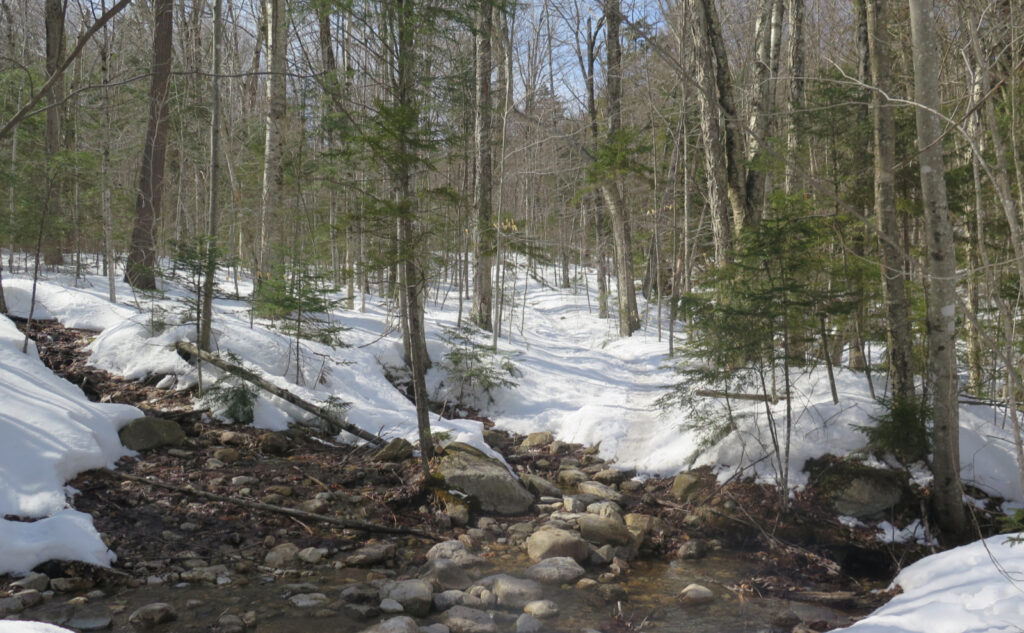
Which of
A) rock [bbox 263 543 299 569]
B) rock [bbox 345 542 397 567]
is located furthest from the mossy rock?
rock [bbox 263 543 299 569]

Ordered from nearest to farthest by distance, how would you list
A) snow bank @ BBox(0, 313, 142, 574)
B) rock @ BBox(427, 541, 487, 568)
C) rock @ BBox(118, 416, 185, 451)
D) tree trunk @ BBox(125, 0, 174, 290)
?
snow bank @ BBox(0, 313, 142, 574) < rock @ BBox(427, 541, 487, 568) < rock @ BBox(118, 416, 185, 451) < tree trunk @ BBox(125, 0, 174, 290)

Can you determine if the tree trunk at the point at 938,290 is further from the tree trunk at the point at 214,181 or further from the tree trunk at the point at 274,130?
the tree trunk at the point at 274,130

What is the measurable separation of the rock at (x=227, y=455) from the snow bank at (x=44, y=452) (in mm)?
890

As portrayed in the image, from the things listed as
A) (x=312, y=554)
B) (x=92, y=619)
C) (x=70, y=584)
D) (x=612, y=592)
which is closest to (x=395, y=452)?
(x=312, y=554)

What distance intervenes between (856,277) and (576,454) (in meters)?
4.28

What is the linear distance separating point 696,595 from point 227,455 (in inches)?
195

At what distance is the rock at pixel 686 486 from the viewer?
7.07 m

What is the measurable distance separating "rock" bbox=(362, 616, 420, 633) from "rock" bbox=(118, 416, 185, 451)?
145 inches

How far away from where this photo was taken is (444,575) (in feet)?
17.3

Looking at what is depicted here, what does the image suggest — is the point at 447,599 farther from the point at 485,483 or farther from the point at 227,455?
the point at 227,455

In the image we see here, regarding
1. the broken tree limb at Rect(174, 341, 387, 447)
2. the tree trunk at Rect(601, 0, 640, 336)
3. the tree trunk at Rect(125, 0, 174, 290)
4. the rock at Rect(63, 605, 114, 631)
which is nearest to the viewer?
the rock at Rect(63, 605, 114, 631)

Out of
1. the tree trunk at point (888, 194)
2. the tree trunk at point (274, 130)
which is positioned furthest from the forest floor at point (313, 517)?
the tree trunk at point (274, 130)

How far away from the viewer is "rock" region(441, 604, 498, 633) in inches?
178

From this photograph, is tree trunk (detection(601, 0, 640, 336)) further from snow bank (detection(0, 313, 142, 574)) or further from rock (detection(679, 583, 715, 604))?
snow bank (detection(0, 313, 142, 574))
